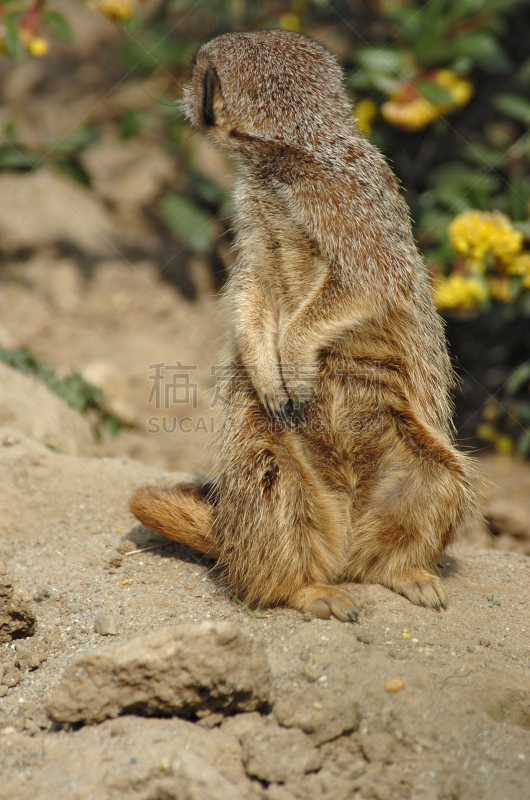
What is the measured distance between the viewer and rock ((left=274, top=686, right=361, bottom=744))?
6.52 ft

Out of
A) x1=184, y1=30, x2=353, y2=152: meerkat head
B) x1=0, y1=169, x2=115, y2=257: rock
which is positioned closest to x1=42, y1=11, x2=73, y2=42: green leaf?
x1=0, y1=169, x2=115, y2=257: rock

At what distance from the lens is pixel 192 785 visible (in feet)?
5.63

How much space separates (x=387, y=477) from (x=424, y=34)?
12.2 feet

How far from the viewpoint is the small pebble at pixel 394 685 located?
2.13m

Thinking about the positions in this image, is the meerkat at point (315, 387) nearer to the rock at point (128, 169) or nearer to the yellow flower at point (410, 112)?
the yellow flower at point (410, 112)

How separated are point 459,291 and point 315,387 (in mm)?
1974

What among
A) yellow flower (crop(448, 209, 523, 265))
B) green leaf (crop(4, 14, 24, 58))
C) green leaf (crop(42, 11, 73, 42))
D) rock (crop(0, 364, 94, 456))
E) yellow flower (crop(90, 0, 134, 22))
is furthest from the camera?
green leaf (crop(42, 11, 73, 42))

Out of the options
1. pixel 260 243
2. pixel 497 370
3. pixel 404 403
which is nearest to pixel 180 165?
pixel 497 370

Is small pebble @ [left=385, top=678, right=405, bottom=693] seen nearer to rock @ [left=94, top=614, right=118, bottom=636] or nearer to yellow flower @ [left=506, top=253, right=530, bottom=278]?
rock @ [left=94, top=614, right=118, bottom=636]

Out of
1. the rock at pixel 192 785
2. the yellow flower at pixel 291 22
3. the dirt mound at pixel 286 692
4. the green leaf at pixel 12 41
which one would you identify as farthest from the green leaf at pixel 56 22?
the rock at pixel 192 785

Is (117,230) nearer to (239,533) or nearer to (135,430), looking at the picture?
(135,430)

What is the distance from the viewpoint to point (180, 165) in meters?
6.29

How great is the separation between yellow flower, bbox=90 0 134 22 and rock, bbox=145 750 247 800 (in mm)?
4826

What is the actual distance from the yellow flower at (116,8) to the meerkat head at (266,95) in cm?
230
